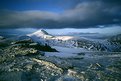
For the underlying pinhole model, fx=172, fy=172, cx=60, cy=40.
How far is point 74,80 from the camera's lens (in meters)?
31.7

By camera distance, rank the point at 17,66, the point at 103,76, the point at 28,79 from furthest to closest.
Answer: the point at 17,66 < the point at 103,76 < the point at 28,79

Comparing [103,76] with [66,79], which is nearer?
[66,79]

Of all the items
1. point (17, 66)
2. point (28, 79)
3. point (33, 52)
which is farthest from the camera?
point (33, 52)

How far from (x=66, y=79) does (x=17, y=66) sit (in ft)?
38.8

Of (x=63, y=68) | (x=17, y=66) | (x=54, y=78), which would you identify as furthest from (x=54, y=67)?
(x=17, y=66)

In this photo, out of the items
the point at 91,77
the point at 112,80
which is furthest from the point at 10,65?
the point at 112,80

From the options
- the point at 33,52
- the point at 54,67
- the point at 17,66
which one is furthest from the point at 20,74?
the point at 33,52

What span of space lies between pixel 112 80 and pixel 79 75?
245 inches

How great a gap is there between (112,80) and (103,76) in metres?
2.11

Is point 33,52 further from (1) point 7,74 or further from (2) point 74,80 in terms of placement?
(2) point 74,80

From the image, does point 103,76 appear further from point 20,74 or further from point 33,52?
point 33,52

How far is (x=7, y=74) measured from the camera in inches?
1303

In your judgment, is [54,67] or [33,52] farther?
[33,52]

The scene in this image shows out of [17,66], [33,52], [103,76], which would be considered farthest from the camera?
[33,52]
